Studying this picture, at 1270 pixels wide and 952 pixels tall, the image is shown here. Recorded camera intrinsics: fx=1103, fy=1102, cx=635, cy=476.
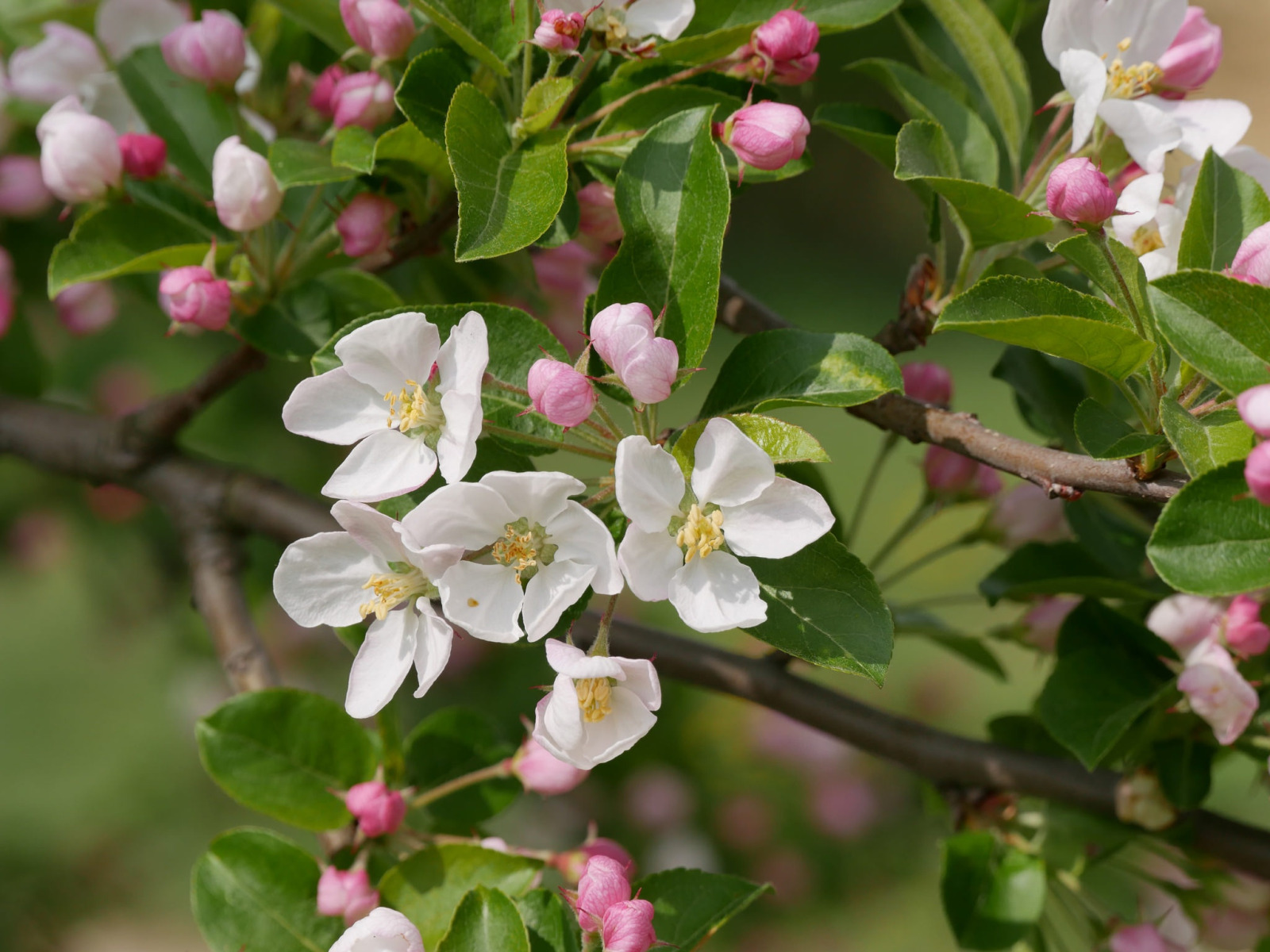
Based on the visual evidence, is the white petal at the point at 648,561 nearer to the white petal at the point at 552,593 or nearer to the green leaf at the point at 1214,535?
the white petal at the point at 552,593

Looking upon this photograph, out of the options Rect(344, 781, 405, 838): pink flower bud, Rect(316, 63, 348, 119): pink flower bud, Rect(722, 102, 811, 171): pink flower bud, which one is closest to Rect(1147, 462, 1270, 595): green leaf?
Rect(722, 102, 811, 171): pink flower bud

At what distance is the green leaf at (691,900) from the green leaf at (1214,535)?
360 millimetres

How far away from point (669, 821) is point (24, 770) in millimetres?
1865

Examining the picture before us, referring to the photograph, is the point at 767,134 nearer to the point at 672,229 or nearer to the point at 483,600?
the point at 672,229

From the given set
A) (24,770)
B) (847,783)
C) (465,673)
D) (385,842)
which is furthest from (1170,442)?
(24,770)

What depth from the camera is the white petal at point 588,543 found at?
2.20 ft

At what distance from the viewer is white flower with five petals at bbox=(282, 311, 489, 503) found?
0.69 metres

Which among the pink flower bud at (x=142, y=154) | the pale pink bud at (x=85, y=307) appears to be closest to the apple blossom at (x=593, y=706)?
the pink flower bud at (x=142, y=154)

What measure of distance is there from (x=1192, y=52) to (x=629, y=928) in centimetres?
82

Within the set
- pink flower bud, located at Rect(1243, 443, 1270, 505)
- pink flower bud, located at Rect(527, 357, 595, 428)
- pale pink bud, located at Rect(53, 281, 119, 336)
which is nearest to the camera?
pink flower bud, located at Rect(1243, 443, 1270, 505)

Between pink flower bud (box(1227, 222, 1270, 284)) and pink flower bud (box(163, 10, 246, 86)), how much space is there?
0.84 metres

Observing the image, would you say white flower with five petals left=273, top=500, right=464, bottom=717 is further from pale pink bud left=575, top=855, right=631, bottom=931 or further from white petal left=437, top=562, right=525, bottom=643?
pale pink bud left=575, top=855, right=631, bottom=931

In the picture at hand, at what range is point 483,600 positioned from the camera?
2.28 feet

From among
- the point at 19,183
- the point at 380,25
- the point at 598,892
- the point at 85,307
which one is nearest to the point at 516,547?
the point at 598,892
